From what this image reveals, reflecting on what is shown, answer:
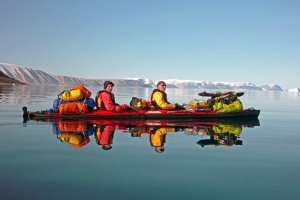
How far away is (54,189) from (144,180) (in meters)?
1.91

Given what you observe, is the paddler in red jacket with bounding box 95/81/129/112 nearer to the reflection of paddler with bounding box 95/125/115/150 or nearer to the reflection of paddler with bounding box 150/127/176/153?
the reflection of paddler with bounding box 95/125/115/150

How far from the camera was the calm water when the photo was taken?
6504mm

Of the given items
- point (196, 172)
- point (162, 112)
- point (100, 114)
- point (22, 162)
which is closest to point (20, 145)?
point (22, 162)

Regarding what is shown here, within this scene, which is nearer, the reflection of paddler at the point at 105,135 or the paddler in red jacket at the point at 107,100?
the reflection of paddler at the point at 105,135

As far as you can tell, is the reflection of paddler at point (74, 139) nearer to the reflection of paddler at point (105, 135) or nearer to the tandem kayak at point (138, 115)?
the reflection of paddler at point (105, 135)

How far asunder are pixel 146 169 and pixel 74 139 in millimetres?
5002

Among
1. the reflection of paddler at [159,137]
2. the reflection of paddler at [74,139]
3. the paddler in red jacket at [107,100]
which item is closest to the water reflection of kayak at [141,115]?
the paddler in red jacket at [107,100]

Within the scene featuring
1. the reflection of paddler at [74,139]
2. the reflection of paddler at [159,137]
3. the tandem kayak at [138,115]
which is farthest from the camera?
the tandem kayak at [138,115]

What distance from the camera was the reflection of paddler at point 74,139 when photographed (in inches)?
451

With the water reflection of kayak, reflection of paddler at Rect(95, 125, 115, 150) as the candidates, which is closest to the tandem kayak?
the water reflection of kayak

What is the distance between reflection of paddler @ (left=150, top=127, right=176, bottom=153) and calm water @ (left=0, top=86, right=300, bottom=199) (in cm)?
25

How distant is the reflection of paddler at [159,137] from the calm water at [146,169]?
0.80 ft


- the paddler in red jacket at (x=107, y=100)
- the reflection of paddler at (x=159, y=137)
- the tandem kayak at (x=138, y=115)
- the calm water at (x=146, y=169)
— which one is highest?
the paddler in red jacket at (x=107, y=100)

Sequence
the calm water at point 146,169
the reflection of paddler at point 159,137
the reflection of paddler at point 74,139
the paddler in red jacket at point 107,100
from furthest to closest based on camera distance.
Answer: the paddler in red jacket at point 107,100, the reflection of paddler at point 74,139, the reflection of paddler at point 159,137, the calm water at point 146,169
